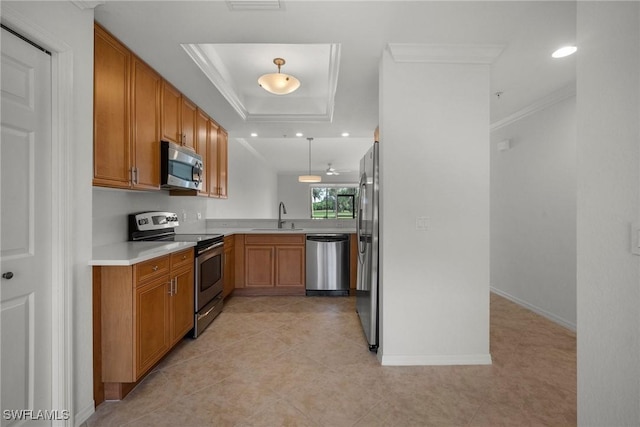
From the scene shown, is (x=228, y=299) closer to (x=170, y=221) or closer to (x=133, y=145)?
(x=170, y=221)

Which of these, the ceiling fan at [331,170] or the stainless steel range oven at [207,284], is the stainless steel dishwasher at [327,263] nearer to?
the stainless steel range oven at [207,284]

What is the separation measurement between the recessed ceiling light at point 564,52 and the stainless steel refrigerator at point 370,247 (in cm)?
148

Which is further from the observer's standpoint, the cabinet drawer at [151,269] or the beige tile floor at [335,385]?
the cabinet drawer at [151,269]

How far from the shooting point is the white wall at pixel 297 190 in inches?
432

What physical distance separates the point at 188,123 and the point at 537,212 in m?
3.98

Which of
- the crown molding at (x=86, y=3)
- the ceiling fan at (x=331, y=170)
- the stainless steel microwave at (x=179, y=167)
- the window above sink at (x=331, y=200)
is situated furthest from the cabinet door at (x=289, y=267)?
the window above sink at (x=331, y=200)

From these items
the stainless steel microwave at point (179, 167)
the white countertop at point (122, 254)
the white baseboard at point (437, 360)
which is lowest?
the white baseboard at point (437, 360)

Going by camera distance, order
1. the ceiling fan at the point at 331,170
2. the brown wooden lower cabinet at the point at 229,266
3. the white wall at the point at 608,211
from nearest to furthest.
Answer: the white wall at the point at 608,211 < the brown wooden lower cabinet at the point at 229,266 < the ceiling fan at the point at 331,170

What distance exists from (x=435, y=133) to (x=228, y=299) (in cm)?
318

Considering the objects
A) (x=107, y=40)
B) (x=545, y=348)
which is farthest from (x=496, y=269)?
(x=107, y=40)

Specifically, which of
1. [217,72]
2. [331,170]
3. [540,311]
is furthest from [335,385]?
[331,170]

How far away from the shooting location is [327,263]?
398 cm

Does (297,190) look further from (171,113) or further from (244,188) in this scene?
(171,113)

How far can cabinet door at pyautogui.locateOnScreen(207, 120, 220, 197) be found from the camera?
370 cm
